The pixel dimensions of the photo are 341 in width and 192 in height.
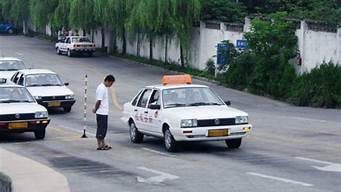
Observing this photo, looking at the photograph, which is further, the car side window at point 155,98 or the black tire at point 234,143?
the car side window at point 155,98

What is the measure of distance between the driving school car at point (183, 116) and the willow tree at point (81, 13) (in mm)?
37819

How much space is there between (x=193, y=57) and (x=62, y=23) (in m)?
16.1

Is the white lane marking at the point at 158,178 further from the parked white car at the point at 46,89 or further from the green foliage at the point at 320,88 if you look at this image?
the green foliage at the point at 320,88

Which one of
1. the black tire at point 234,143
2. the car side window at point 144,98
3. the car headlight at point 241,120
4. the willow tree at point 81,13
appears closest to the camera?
the car headlight at point 241,120

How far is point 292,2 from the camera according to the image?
54062mm

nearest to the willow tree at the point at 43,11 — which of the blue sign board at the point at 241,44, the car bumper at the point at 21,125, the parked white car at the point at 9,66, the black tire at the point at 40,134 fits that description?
the blue sign board at the point at 241,44

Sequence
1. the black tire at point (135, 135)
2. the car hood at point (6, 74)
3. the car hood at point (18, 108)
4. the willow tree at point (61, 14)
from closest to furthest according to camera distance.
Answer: the black tire at point (135, 135) < the car hood at point (18, 108) < the car hood at point (6, 74) < the willow tree at point (61, 14)

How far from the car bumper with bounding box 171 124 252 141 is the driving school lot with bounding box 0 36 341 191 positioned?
0.37m

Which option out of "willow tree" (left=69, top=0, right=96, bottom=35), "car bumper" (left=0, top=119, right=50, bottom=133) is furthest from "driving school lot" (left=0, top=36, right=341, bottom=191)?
"willow tree" (left=69, top=0, right=96, bottom=35)

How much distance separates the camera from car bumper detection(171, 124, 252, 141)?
17.7m

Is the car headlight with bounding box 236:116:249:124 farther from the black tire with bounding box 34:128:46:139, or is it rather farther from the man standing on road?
the black tire with bounding box 34:128:46:139

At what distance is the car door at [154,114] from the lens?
1891 cm

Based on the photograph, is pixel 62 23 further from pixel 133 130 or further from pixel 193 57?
pixel 133 130

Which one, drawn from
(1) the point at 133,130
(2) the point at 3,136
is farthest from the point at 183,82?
(2) the point at 3,136
